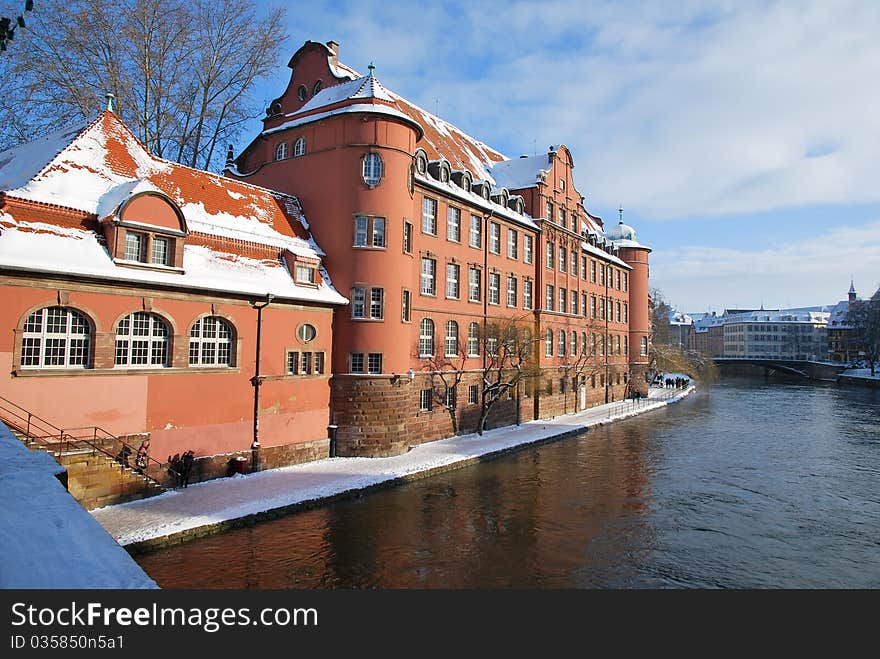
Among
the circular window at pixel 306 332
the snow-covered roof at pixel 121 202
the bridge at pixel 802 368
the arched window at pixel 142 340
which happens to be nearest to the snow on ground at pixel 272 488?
the arched window at pixel 142 340

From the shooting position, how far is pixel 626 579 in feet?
43.7

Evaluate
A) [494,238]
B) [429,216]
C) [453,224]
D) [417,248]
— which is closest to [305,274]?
[417,248]

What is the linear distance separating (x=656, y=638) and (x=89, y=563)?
5.11 m

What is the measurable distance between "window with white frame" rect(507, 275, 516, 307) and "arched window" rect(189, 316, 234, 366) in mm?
19535

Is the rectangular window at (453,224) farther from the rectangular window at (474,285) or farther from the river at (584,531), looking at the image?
the river at (584,531)

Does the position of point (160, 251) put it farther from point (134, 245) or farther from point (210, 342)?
point (210, 342)

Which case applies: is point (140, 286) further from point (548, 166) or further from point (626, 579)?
point (548, 166)

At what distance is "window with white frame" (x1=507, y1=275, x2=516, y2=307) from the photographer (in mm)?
36469

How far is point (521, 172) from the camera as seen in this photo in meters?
41.0

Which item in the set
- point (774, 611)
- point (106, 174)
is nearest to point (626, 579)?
point (774, 611)

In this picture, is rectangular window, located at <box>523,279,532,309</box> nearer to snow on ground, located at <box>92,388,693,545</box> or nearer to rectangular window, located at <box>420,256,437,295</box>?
rectangular window, located at <box>420,256,437,295</box>

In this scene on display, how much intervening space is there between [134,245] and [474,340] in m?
18.5

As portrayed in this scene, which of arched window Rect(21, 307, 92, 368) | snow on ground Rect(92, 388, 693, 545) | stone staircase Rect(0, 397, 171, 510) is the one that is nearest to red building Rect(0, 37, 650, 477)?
arched window Rect(21, 307, 92, 368)

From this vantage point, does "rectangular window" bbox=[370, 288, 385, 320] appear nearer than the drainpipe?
No
